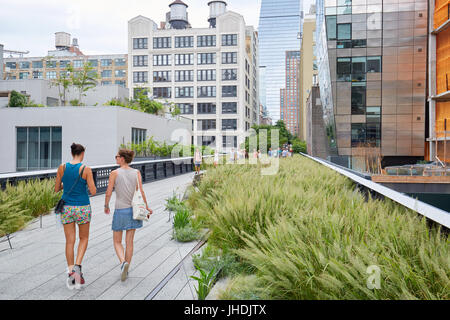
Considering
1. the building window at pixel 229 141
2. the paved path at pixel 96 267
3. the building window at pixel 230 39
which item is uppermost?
the building window at pixel 230 39

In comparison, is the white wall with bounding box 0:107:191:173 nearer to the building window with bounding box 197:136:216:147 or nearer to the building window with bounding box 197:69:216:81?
Answer: the building window with bounding box 197:136:216:147

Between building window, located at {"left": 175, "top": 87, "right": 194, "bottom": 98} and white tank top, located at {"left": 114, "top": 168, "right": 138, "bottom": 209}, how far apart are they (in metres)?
77.4

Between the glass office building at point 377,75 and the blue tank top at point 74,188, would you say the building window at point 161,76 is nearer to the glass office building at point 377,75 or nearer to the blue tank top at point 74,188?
the glass office building at point 377,75

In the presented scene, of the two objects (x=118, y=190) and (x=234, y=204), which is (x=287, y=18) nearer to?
(x=234, y=204)

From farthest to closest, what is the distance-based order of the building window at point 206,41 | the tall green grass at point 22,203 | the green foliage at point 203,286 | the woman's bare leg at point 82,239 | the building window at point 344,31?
1. the building window at point 206,41
2. the building window at point 344,31
3. the tall green grass at point 22,203
4. the woman's bare leg at point 82,239
5. the green foliage at point 203,286

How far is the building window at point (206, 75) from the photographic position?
3119 inches

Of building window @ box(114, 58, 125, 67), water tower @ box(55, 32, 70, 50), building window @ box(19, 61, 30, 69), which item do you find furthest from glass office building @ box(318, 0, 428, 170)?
water tower @ box(55, 32, 70, 50)

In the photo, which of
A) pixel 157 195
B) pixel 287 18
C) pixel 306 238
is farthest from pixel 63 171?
pixel 287 18

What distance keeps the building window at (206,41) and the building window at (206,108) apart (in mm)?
12465

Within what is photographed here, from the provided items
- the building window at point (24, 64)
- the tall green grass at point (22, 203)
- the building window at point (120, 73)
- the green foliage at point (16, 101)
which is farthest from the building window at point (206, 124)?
the tall green grass at point (22, 203)

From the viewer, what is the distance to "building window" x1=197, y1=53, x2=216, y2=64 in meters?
78.8

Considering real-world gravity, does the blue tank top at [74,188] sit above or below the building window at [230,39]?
below

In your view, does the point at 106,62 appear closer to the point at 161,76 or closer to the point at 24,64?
the point at 24,64

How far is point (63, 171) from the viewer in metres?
4.91
